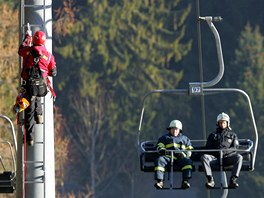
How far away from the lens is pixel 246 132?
7119cm

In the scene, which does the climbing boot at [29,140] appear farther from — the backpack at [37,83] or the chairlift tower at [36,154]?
the backpack at [37,83]

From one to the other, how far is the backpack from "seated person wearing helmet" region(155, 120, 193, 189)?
198cm

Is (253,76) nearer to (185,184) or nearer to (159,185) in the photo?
(185,184)

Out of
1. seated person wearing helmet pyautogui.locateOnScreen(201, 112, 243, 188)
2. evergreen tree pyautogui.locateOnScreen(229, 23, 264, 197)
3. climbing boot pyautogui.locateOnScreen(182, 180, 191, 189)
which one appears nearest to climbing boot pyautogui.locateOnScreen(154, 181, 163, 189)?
climbing boot pyautogui.locateOnScreen(182, 180, 191, 189)

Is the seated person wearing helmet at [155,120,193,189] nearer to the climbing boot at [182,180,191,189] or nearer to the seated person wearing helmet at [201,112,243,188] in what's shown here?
the climbing boot at [182,180,191,189]

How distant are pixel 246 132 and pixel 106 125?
9094 millimetres

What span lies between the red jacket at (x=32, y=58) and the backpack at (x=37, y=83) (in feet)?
0.16

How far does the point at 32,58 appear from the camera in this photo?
1989 centimetres

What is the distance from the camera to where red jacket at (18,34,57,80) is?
64.6 feet

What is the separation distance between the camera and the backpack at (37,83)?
1983 centimetres

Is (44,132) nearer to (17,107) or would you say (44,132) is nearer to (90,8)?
(17,107)

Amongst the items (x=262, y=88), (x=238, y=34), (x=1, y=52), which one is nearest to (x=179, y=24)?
(x=238, y=34)

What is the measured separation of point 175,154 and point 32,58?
100 inches

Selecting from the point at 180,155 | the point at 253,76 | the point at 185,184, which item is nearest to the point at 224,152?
the point at 180,155
